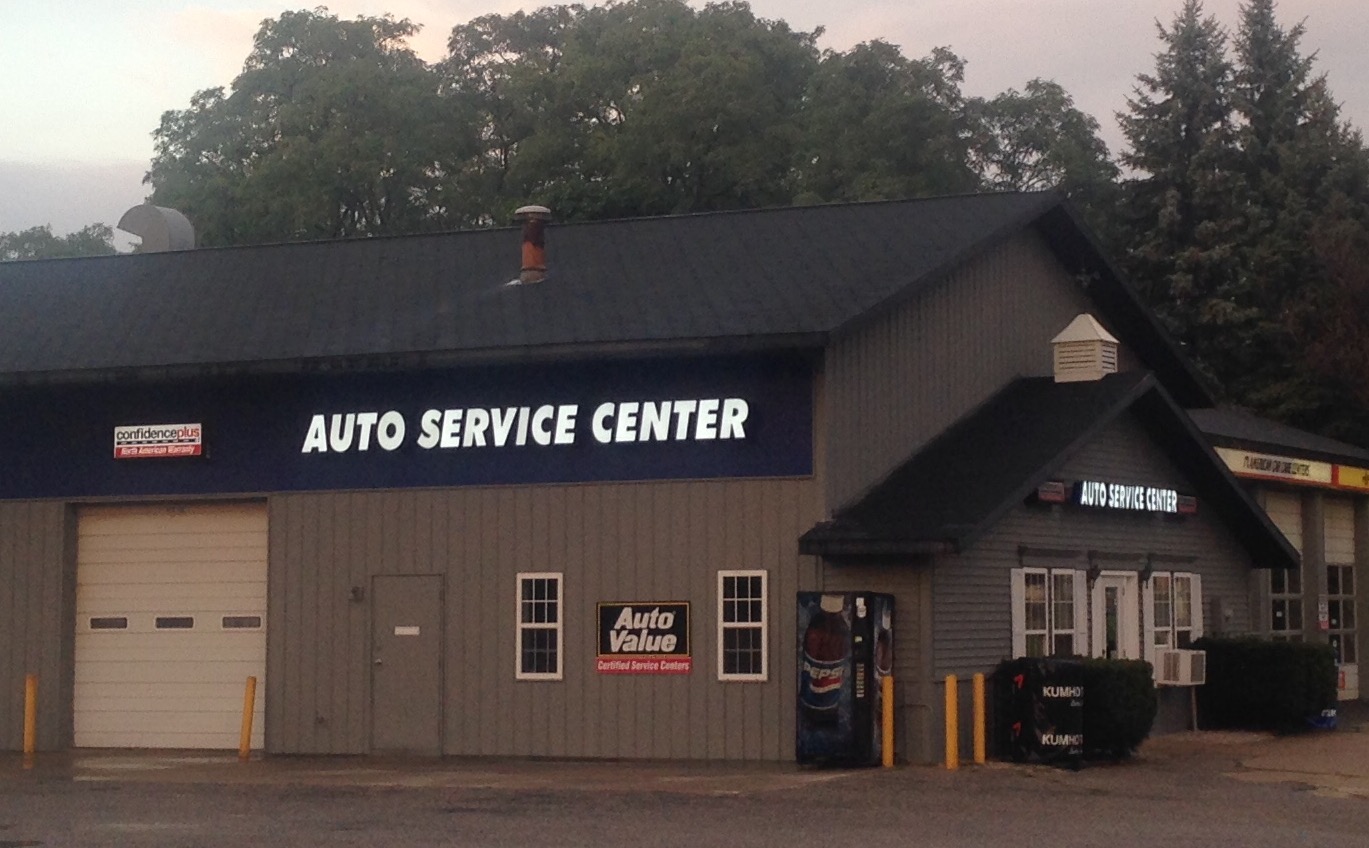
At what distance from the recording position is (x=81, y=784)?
19859mm

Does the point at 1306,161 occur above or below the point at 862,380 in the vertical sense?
above

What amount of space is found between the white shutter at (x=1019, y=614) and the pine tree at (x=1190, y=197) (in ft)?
93.0

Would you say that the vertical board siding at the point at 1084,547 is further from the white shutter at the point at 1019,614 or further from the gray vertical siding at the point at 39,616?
the gray vertical siding at the point at 39,616

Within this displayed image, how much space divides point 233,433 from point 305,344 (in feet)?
5.07

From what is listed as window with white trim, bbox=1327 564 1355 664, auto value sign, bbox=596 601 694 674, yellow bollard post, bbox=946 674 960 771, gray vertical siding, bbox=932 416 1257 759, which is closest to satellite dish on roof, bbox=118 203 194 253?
auto value sign, bbox=596 601 694 674

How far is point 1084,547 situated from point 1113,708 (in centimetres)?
333

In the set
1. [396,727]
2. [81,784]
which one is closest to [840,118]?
[396,727]

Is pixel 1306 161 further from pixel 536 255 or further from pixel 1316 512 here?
pixel 536 255

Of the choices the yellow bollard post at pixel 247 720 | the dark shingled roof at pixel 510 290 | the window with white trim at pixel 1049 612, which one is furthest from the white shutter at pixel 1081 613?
the yellow bollard post at pixel 247 720

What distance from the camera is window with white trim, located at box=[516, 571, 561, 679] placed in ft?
74.2

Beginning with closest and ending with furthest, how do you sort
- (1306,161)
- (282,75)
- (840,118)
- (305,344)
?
(305,344), (1306,161), (840,118), (282,75)

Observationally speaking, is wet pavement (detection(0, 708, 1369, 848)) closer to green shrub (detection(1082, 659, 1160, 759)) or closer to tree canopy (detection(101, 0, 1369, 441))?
green shrub (detection(1082, 659, 1160, 759))

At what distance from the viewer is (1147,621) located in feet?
85.3

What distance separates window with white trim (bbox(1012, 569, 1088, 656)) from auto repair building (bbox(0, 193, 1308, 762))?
2.2 inches
